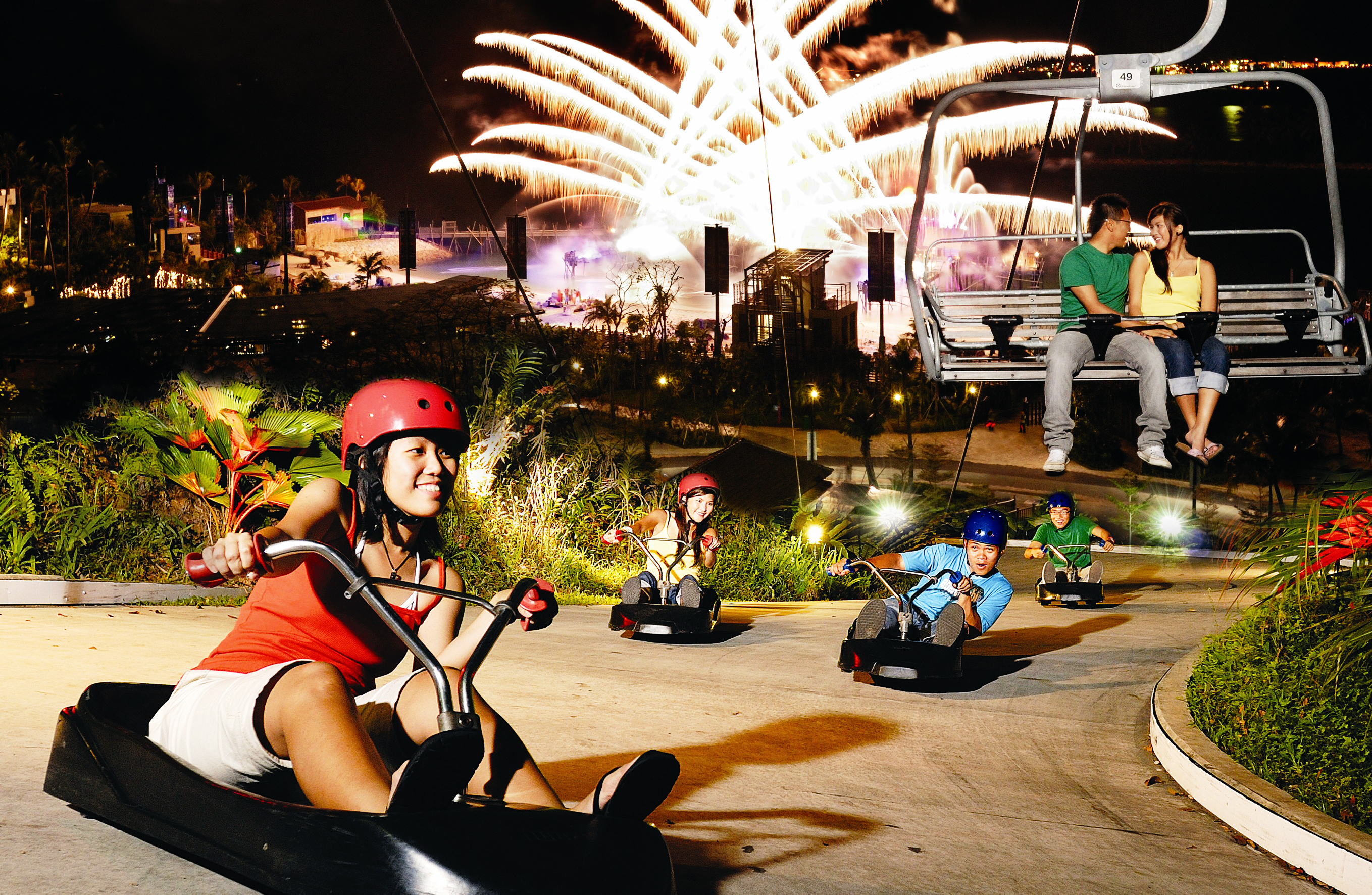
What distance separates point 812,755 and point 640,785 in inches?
131

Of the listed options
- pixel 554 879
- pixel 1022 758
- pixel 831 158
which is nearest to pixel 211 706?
pixel 554 879

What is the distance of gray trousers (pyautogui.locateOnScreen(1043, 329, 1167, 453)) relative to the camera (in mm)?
4906

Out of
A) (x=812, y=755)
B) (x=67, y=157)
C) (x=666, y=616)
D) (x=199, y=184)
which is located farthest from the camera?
(x=199, y=184)

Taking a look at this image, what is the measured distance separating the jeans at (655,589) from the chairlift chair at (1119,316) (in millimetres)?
4780

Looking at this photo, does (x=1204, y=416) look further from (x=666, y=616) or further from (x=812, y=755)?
(x=666, y=616)

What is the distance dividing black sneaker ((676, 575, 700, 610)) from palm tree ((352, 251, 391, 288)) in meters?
51.7

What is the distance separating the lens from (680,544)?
10.3 meters

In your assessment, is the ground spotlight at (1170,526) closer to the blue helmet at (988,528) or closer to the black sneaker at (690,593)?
the black sneaker at (690,593)

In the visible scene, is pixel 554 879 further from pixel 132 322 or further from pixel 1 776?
pixel 132 322

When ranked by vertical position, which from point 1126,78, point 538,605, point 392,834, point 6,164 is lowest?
point 392,834

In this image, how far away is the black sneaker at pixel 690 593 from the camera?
9.77 m

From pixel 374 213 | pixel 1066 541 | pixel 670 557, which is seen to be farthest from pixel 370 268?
pixel 670 557

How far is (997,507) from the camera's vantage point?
828 inches

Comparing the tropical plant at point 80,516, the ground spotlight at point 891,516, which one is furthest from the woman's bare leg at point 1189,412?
the ground spotlight at point 891,516
